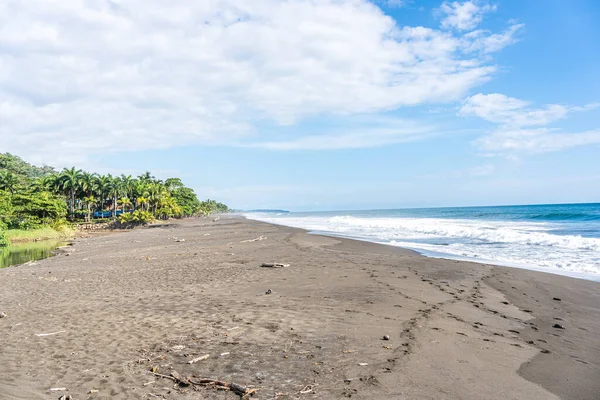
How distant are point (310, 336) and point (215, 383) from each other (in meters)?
2.39

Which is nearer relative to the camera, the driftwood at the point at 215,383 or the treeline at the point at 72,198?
the driftwood at the point at 215,383

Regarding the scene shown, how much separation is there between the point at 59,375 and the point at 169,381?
5.91ft

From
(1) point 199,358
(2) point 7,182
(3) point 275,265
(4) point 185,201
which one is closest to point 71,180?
(2) point 7,182

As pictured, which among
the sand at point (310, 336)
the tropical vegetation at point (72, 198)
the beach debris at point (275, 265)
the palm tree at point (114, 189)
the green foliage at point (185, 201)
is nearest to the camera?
the sand at point (310, 336)

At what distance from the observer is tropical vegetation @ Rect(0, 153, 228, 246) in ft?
150

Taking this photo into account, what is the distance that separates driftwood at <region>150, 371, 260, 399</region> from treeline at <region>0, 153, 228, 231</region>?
1896 inches

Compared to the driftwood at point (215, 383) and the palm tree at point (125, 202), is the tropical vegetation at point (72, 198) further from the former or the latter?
the driftwood at point (215, 383)

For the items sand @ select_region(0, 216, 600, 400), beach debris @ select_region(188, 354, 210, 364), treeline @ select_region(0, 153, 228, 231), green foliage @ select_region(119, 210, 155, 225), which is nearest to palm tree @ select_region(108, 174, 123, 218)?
treeline @ select_region(0, 153, 228, 231)

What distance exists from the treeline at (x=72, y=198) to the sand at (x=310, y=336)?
1531 inches

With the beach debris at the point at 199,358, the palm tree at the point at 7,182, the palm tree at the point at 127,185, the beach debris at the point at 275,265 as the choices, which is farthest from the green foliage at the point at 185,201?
the beach debris at the point at 199,358

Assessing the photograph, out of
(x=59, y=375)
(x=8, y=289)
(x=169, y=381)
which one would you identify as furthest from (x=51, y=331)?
(x=8, y=289)

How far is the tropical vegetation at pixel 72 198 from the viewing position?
45.8 m

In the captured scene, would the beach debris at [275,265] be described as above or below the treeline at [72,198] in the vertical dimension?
below

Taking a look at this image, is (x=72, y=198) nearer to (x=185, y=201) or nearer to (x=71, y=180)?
(x=71, y=180)
